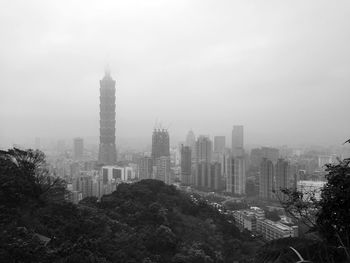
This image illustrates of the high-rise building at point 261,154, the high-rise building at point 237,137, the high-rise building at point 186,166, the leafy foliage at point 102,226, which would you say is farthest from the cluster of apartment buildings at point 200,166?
the leafy foliage at point 102,226

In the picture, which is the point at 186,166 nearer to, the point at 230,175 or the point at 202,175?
the point at 202,175

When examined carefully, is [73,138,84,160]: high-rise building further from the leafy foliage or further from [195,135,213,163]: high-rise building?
the leafy foliage

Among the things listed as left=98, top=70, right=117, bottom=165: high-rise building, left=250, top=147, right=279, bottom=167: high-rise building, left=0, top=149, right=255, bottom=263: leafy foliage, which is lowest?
left=0, top=149, right=255, bottom=263: leafy foliage

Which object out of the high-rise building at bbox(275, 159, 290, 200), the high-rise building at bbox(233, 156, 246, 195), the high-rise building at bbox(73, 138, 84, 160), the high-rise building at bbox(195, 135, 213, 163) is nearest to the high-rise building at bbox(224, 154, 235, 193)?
the high-rise building at bbox(233, 156, 246, 195)

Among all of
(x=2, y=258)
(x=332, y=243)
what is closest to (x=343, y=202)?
(x=332, y=243)

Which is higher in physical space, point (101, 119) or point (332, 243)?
point (101, 119)

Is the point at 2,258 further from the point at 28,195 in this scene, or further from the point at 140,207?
the point at 140,207
